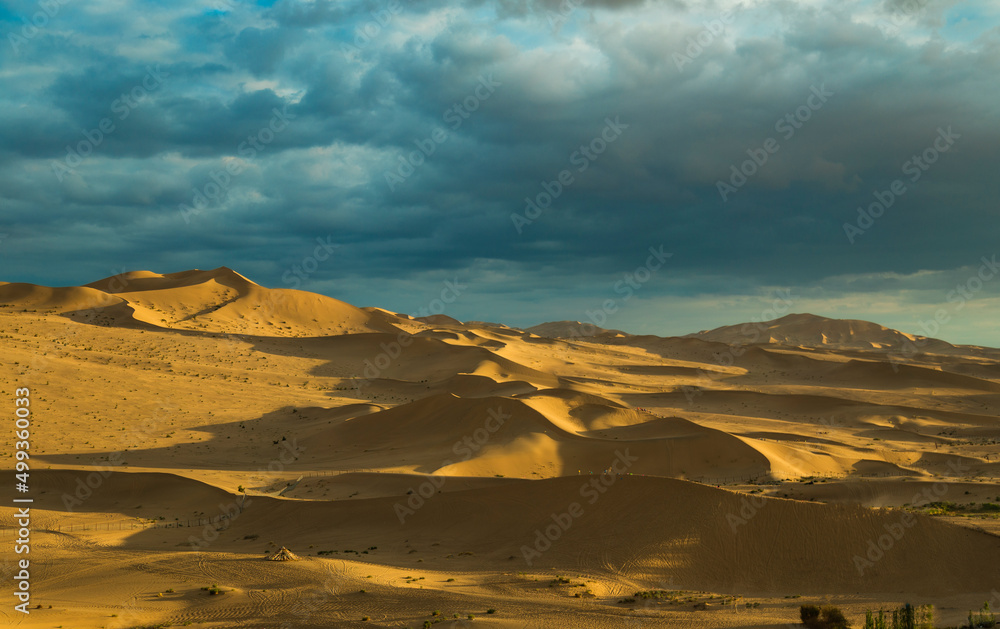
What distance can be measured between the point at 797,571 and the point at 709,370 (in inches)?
2854

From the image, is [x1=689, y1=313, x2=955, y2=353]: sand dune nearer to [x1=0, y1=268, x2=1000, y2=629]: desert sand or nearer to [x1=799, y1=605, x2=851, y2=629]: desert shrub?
[x1=0, y1=268, x2=1000, y2=629]: desert sand

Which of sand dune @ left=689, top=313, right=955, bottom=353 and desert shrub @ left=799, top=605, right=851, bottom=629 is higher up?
sand dune @ left=689, top=313, right=955, bottom=353

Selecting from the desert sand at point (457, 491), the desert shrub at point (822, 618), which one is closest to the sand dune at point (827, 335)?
the desert sand at point (457, 491)

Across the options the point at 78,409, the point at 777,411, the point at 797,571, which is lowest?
the point at 797,571

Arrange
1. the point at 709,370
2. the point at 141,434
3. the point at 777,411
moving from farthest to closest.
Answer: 1. the point at 709,370
2. the point at 777,411
3. the point at 141,434

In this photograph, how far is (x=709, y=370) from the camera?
8956cm

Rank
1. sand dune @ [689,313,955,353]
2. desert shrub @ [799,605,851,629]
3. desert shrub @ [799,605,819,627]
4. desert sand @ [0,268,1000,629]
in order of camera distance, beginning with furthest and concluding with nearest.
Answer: sand dune @ [689,313,955,353]
desert sand @ [0,268,1000,629]
desert shrub @ [799,605,819,627]
desert shrub @ [799,605,851,629]

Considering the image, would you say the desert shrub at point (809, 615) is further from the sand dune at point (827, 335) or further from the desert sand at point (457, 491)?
the sand dune at point (827, 335)

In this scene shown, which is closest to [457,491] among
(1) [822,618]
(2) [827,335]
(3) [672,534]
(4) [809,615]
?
(3) [672,534]

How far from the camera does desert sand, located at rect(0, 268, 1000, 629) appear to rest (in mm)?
17281

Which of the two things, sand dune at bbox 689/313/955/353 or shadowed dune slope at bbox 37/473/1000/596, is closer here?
shadowed dune slope at bbox 37/473/1000/596

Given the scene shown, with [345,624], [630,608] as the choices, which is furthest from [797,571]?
[345,624]

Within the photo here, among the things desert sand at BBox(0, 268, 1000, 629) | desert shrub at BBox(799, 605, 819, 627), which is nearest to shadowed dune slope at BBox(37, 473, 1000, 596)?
desert sand at BBox(0, 268, 1000, 629)

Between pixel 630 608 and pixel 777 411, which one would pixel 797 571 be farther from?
pixel 777 411
